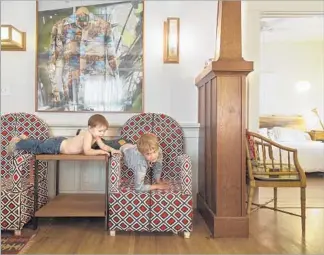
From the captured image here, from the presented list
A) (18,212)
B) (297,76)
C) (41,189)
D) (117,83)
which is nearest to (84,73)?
(117,83)

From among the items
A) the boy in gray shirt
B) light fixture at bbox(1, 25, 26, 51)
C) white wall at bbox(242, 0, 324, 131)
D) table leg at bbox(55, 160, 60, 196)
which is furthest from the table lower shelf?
white wall at bbox(242, 0, 324, 131)

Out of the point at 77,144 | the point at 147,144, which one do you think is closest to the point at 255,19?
the point at 147,144

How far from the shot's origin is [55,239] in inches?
101

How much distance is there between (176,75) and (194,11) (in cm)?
67

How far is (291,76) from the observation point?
7.94 m

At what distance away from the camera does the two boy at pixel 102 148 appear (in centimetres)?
264

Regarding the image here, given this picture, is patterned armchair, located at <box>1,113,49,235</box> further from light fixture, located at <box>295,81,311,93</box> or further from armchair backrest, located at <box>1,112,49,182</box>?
light fixture, located at <box>295,81,311,93</box>

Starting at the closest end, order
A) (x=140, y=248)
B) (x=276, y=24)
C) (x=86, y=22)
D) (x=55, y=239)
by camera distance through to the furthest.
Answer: (x=140, y=248) < (x=55, y=239) < (x=86, y=22) < (x=276, y=24)

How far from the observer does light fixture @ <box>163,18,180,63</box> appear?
3.50 m

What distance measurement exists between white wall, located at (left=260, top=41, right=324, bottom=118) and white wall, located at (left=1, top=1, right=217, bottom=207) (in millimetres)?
4687

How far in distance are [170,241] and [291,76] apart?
6.40 m

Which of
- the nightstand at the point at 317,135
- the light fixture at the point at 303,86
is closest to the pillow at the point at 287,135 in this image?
the nightstand at the point at 317,135

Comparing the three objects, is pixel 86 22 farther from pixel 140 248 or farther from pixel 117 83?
pixel 140 248

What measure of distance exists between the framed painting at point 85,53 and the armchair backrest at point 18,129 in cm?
22
